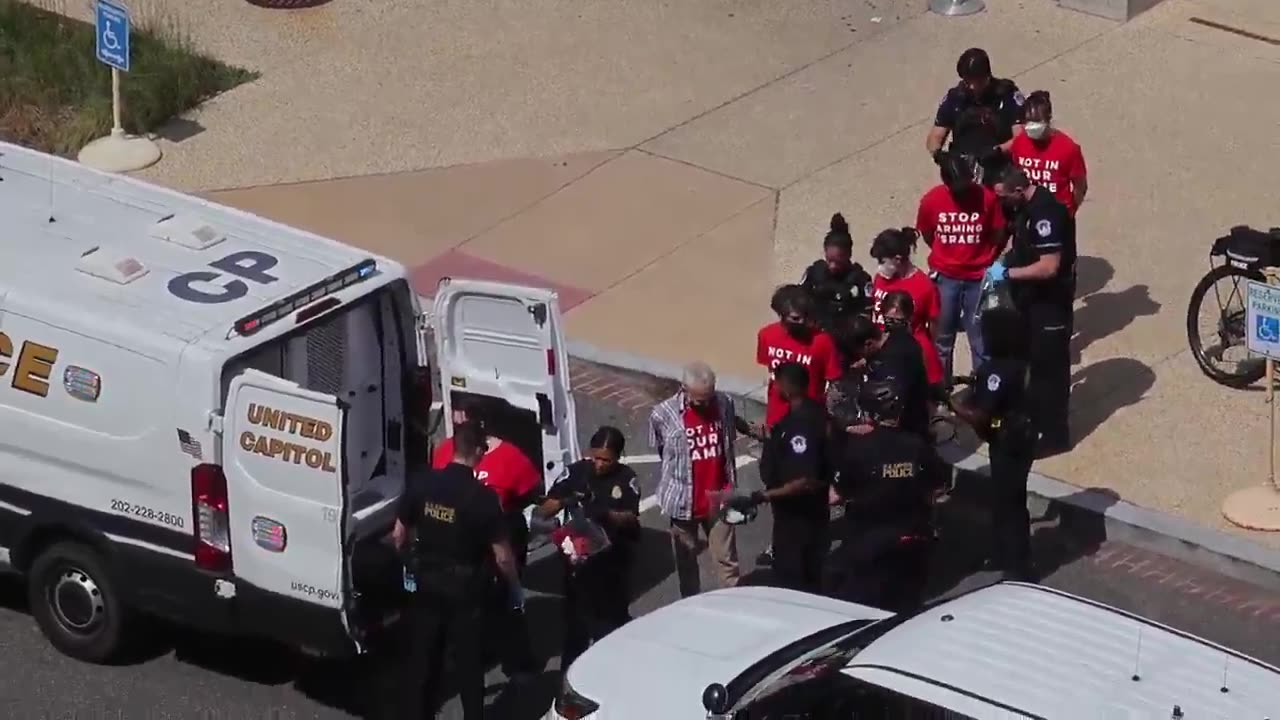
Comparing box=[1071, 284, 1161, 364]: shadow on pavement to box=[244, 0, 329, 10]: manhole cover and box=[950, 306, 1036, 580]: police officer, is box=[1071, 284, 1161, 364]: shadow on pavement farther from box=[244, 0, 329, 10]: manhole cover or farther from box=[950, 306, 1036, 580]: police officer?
box=[244, 0, 329, 10]: manhole cover

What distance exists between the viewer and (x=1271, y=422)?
11.8 metres

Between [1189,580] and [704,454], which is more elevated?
[704,454]

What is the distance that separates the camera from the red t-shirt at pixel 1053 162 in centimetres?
1287

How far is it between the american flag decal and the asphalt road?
4.43ft

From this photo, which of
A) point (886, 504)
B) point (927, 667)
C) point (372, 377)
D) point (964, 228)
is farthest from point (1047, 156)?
point (927, 667)

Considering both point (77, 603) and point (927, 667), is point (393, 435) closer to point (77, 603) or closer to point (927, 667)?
point (77, 603)

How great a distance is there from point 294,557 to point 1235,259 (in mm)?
5897

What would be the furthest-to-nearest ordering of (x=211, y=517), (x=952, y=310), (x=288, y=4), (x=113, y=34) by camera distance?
1. (x=288, y=4)
2. (x=113, y=34)
3. (x=952, y=310)
4. (x=211, y=517)

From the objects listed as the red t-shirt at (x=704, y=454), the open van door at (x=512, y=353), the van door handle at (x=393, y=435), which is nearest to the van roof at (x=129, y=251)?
the open van door at (x=512, y=353)

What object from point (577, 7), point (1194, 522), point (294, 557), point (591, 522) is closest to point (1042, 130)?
point (1194, 522)

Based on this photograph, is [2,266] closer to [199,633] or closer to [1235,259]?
[199,633]

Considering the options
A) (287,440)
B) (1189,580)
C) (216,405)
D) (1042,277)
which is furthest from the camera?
(1042,277)

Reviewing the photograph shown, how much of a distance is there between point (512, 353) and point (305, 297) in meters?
1.24

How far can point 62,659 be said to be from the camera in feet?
34.4
